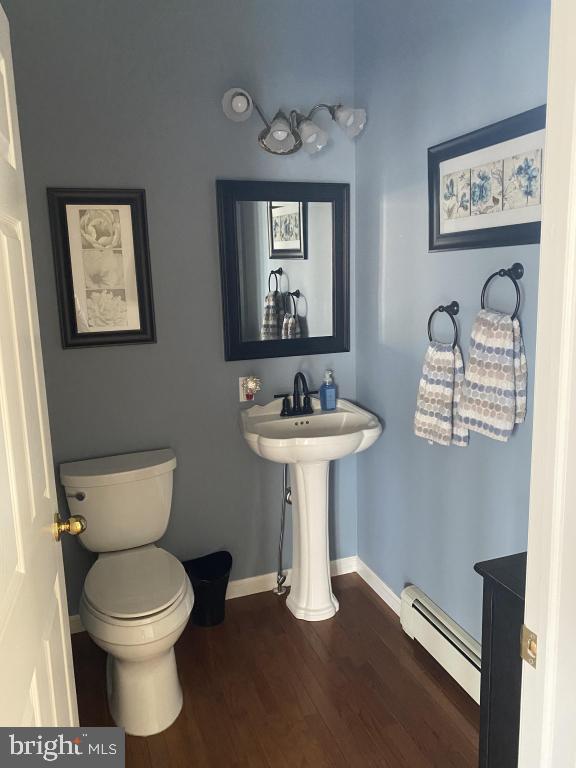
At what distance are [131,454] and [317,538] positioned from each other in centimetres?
89

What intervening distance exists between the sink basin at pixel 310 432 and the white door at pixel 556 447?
1454 mm

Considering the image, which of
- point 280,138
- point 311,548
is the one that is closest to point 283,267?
point 280,138

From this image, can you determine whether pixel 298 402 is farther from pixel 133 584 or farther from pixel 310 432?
pixel 133 584

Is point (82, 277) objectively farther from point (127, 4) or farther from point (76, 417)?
point (127, 4)

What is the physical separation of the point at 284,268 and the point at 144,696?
5.74ft

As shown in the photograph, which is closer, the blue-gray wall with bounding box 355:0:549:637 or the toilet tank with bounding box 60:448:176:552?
the blue-gray wall with bounding box 355:0:549:637

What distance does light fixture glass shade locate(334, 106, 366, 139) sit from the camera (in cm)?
251

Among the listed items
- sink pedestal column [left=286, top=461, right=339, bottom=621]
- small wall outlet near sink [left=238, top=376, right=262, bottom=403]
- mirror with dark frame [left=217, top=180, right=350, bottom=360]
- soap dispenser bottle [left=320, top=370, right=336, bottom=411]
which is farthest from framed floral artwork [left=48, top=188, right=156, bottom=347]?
sink pedestal column [left=286, top=461, right=339, bottom=621]

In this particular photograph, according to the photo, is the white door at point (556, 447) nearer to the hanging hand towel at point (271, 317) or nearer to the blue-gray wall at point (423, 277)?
the blue-gray wall at point (423, 277)

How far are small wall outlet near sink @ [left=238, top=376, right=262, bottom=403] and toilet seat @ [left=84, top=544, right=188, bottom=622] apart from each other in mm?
741

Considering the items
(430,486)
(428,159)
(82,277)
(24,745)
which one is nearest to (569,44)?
(24,745)

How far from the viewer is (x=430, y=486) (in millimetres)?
2381

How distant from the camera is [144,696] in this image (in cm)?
208

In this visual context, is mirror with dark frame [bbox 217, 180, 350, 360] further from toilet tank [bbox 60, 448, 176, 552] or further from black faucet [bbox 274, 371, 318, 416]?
toilet tank [bbox 60, 448, 176, 552]
